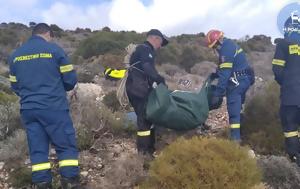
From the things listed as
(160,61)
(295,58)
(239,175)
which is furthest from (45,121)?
(160,61)

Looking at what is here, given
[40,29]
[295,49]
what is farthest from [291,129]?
[40,29]

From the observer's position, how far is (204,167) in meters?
5.66

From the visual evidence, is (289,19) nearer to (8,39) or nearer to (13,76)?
(13,76)

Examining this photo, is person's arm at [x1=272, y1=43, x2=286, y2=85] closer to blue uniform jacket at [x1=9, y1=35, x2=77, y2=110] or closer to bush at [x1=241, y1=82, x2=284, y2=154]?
bush at [x1=241, y1=82, x2=284, y2=154]

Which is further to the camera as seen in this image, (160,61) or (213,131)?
(160,61)

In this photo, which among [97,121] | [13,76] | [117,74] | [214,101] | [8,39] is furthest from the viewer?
[8,39]

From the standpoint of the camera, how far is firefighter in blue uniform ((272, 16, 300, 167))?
24.1ft

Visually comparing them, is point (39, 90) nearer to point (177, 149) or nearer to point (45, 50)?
point (45, 50)

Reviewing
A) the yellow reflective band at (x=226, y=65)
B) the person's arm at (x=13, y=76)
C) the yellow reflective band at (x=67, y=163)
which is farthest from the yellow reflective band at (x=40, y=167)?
the yellow reflective band at (x=226, y=65)

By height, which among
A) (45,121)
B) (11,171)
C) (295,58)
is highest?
(295,58)

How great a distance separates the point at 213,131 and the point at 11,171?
3596 mm

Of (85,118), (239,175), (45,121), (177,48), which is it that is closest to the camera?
(239,175)

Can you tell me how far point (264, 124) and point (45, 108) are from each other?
4.02m

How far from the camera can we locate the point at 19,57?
6336mm
